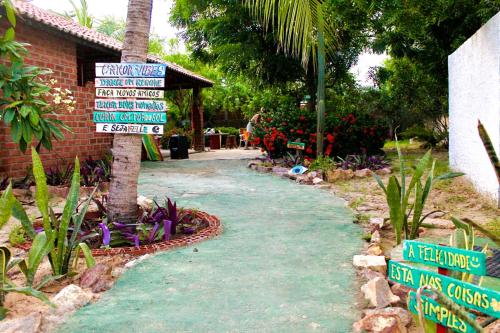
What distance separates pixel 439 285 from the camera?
1594 millimetres

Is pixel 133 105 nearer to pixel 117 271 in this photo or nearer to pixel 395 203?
pixel 117 271

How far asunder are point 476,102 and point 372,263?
13.0ft

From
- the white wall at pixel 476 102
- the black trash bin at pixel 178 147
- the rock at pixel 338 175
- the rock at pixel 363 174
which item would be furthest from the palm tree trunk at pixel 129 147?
the black trash bin at pixel 178 147

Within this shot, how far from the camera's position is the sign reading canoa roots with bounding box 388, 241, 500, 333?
1.46 m

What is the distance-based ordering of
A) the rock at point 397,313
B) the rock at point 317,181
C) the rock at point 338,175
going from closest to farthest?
the rock at point 397,313
the rock at point 317,181
the rock at point 338,175

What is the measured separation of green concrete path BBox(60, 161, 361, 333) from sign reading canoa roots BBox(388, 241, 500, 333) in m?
0.89

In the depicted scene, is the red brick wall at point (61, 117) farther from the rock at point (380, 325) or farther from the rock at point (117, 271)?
the rock at point (380, 325)

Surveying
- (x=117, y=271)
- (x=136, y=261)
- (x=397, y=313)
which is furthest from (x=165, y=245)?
(x=397, y=313)

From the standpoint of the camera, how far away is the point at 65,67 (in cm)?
893

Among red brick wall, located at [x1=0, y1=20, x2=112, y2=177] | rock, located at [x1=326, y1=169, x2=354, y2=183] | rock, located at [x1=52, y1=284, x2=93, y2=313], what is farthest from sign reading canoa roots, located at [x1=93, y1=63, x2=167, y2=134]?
rock, located at [x1=326, y1=169, x2=354, y2=183]

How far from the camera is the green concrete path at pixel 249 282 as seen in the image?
2.60 meters

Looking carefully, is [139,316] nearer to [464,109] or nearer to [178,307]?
[178,307]

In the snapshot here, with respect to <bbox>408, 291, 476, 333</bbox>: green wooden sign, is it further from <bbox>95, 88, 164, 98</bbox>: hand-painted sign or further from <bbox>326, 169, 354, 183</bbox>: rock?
<bbox>326, 169, 354, 183</bbox>: rock

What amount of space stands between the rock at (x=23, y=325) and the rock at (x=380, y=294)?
1.77 metres
